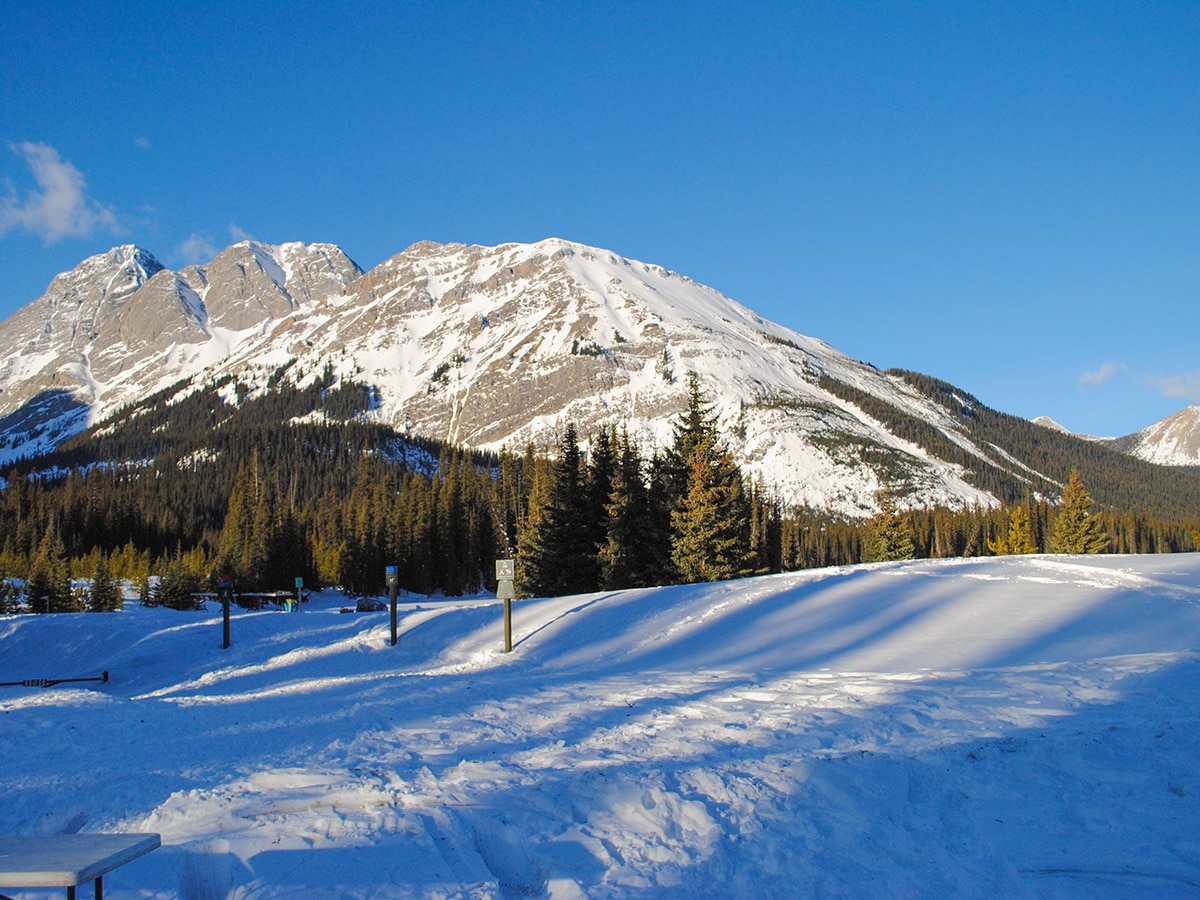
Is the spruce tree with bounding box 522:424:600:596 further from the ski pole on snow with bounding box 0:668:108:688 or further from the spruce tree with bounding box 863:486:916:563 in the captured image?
the spruce tree with bounding box 863:486:916:563

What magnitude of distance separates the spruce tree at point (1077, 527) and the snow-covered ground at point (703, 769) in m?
43.5

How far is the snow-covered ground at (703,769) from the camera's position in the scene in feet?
17.2

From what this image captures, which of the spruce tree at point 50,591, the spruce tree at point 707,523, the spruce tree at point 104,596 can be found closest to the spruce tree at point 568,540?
the spruce tree at point 707,523

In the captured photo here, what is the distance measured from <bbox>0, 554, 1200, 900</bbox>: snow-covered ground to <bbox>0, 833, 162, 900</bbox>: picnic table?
27.4 inches

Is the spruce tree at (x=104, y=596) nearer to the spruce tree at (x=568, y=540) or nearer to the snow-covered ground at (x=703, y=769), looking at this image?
the spruce tree at (x=568, y=540)

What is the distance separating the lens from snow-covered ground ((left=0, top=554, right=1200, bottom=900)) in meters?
5.25

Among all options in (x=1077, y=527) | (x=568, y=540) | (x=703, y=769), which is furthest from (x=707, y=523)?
(x=1077, y=527)

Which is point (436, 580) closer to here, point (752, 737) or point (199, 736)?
point (199, 736)

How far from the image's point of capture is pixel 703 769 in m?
6.89

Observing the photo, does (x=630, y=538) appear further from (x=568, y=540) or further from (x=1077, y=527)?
(x=1077, y=527)

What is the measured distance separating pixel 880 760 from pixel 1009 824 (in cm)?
122

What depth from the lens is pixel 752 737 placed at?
8.29 meters

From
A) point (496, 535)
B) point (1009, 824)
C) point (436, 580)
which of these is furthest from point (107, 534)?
point (1009, 824)

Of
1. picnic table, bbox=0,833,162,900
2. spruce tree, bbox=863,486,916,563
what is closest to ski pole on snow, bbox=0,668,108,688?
picnic table, bbox=0,833,162,900
